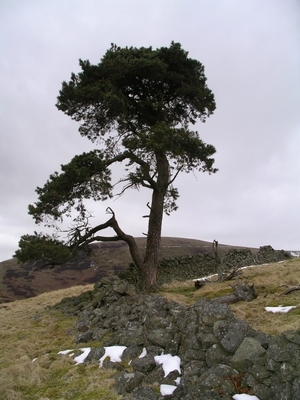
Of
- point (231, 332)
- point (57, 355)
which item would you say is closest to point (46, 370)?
point (57, 355)

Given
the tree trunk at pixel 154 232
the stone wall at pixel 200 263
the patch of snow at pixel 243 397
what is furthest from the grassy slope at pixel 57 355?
the stone wall at pixel 200 263

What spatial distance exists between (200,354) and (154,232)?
27.5 ft

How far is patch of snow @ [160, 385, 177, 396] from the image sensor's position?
228 inches

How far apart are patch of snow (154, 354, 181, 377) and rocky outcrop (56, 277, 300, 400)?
7cm

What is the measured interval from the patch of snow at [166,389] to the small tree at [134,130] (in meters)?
6.65

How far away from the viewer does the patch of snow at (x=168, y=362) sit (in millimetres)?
6430

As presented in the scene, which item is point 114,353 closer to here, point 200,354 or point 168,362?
point 168,362

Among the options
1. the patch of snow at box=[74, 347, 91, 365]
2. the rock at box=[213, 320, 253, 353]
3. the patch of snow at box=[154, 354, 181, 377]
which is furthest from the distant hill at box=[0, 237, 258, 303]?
the rock at box=[213, 320, 253, 353]

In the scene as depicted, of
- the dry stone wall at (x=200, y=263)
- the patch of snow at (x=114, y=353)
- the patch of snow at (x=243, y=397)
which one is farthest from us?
the dry stone wall at (x=200, y=263)

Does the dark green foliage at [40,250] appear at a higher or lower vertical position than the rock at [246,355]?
higher

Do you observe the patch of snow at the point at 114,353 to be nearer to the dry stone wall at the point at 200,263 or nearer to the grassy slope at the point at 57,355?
the grassy slope at the point at 57,355

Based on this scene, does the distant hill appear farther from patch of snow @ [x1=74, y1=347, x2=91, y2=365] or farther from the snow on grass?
patch of snow @ [x1=74, y1=347, x2=91, y2=365]

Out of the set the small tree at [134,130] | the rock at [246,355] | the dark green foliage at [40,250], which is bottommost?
the rock at [246,355]

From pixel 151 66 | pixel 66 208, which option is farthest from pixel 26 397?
pixel 151 66
